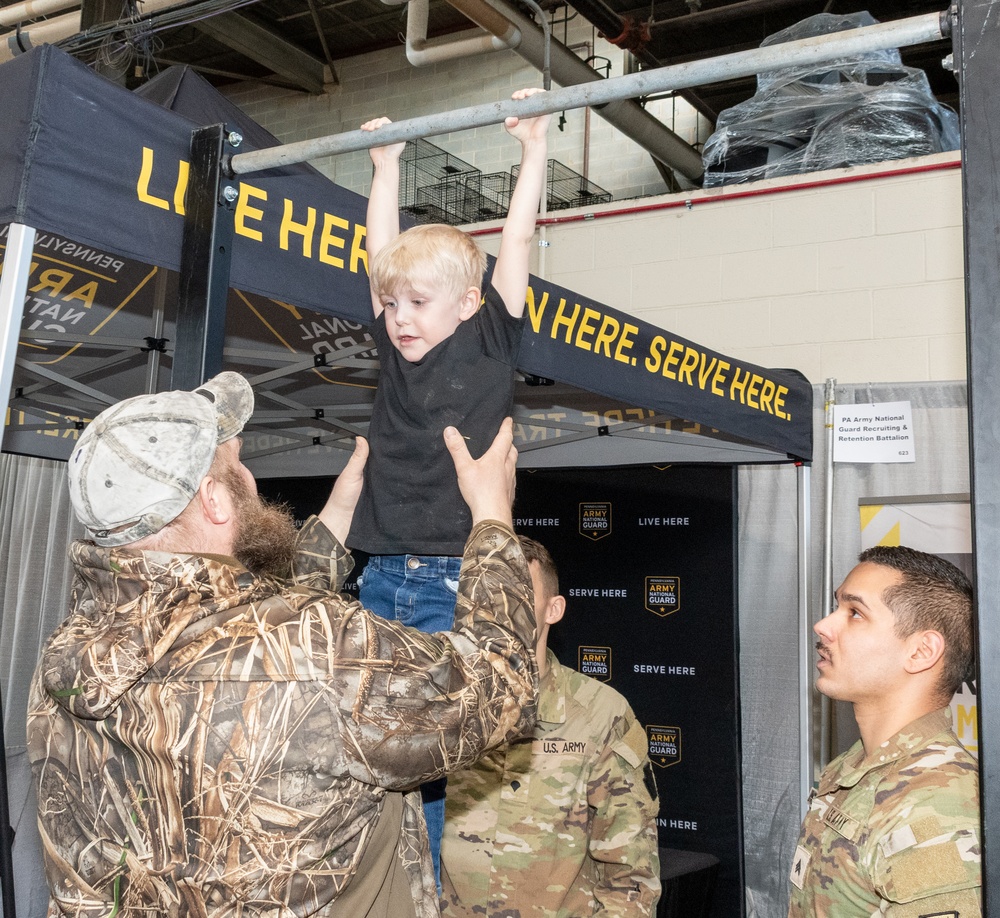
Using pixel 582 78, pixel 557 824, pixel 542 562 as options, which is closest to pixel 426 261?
pixel 542 562

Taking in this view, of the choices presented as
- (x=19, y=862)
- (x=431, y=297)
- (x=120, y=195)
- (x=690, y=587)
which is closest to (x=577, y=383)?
(x=431, y=297)

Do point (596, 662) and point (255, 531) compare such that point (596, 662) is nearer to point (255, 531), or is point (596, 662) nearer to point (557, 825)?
point (557, 825)

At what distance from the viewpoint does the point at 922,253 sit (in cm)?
442

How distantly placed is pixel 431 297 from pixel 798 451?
7.34ft

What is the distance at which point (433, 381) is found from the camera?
1779 millimetres

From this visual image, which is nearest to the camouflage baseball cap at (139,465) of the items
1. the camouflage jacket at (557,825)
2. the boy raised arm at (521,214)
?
the boy raised arm at (521,214)

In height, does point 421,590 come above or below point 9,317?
below

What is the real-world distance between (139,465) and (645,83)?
0.84 m

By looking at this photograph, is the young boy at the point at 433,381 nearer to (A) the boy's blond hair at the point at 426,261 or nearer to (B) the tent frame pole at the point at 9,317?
(A) the boy's blond hair at the point at 426,261

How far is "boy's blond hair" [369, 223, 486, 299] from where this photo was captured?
5.64 ft

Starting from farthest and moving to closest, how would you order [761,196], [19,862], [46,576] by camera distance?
[46,576] < [761,196] < [19,862]

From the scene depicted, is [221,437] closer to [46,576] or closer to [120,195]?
[120,195]

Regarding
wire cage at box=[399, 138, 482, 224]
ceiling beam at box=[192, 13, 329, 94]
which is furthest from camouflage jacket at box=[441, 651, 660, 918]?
ceiling beam at box=[192, 13, 329, 94]

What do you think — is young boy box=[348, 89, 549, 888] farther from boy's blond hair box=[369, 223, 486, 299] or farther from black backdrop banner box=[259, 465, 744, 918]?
black backdrop banner box=[259, 465, 744, 918]
